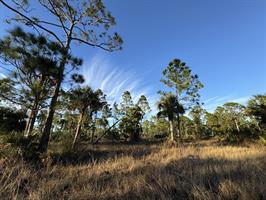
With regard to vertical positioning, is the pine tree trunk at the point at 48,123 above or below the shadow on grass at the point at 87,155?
above

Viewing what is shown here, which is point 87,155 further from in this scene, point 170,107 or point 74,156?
point 170,107

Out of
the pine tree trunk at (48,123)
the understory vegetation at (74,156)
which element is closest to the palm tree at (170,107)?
the understory vegetation at (74,156)

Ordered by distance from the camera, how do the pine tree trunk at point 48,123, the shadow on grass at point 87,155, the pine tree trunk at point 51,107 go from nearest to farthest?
the shadow on grass at point 87,155 → the pine tree trunk at point 51,107 → the pine tree trunk at point 48,123

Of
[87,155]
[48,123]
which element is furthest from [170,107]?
[48,123]

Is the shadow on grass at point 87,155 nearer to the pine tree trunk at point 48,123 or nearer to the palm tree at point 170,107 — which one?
the pine tree trunk at point 48,123

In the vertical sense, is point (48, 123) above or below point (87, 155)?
above

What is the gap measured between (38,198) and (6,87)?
5754mm

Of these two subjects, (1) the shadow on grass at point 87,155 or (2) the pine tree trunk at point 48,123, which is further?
(2) the pine tree trunk at point 48,123

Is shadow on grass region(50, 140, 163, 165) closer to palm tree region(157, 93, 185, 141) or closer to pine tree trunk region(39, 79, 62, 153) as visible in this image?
pine tree trunk region(39, 79, 62, 153)

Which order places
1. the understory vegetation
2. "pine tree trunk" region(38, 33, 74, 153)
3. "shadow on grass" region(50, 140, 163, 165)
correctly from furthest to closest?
"pine tree trunk" region(38, 33, 74, 153)
"shadow on grass" region(50, 140, 163, 165)
the understory vegetation

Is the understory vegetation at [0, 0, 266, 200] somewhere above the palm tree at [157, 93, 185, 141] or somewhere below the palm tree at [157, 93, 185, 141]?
below

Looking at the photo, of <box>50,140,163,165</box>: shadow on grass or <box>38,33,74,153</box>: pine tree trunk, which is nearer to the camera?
<box>50,140,163,165</box>: shadow on grass

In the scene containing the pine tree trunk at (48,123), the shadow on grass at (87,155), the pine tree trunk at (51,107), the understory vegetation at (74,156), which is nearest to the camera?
the understory vegetation at (74,156)

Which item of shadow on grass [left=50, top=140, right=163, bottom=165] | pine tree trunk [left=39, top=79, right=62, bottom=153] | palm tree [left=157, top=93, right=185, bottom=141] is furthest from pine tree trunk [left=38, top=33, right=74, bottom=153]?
palm tree [left=157, top=93, right=185, bottom=141]
